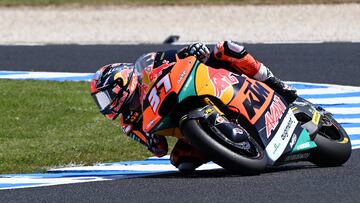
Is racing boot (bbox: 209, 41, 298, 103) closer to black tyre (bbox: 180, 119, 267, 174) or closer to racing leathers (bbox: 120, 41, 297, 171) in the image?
racing leathers (bbox: 120, 41, 297, 171)

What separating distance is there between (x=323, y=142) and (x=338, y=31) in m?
9.35

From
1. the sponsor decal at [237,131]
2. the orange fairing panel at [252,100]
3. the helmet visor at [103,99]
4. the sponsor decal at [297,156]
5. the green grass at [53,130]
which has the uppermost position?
the orange fairing panel at [252,100]

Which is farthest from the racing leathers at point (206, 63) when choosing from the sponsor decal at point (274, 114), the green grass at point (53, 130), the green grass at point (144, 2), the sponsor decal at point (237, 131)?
the green grass at point (144, 2)

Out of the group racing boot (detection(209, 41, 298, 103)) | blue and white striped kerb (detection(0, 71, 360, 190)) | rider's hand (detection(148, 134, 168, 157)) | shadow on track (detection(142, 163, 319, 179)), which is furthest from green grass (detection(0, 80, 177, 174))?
racing boot (detection(209, 41, 298, 103))

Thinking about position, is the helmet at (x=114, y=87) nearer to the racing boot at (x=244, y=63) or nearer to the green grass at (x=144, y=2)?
the racing boot at (x=244, y=63)

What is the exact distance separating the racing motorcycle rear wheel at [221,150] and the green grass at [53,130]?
6.48 ft

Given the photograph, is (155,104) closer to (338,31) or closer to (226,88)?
(226,88)

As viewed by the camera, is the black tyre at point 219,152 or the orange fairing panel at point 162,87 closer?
the black tyre at point 219,152

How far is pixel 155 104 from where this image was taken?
8.51 meters

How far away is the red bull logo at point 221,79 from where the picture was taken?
851 cm

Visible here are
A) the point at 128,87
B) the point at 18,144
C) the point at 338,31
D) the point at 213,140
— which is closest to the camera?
the point at 213,140

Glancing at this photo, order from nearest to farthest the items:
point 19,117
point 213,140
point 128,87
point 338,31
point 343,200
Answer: point 343,200, point 213,140, point 128,87, point 19,117, point 338,31

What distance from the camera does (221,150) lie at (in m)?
8.19

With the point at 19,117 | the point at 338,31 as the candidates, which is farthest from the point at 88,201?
the point at 338,31
